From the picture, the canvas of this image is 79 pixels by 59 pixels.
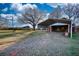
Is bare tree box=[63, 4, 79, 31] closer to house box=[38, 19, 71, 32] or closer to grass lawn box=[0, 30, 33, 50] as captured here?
house box=[38, 19, 71, 32]

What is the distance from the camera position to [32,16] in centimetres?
154

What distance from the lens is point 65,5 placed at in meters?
1.51

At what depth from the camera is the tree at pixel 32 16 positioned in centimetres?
153

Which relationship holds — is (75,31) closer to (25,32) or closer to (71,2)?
(71,2)

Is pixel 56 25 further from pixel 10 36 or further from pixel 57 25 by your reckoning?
pixel 10 36

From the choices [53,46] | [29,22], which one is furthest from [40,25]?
[53,46]

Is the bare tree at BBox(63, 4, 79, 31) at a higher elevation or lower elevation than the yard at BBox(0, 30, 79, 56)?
higher

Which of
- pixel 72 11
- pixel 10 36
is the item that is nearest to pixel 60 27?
pixel 72 11

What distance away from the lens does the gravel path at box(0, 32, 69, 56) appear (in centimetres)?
150

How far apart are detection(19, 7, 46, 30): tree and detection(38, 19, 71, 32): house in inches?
2.3

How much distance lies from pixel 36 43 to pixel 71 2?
1.48ft

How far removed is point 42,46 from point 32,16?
0.88ft

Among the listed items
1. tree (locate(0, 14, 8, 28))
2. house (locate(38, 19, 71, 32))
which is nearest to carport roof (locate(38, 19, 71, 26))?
house (locate(38, 19, 71, 32))

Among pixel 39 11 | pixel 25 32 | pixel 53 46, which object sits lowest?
pixel 53 46
